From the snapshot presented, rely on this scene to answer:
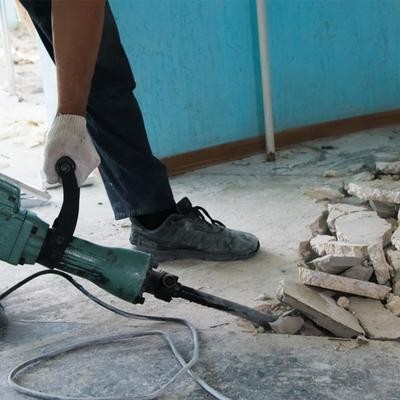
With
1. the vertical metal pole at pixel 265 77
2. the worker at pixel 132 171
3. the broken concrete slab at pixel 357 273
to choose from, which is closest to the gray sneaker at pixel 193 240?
the worker at pixel 132 171

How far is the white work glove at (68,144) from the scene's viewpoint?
111 cm

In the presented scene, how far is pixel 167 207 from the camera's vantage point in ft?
5.61

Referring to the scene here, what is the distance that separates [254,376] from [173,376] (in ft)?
0.47

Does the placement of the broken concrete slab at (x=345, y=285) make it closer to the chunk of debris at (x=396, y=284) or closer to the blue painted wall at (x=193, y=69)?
the chunk of debris at (x=396, y=284)

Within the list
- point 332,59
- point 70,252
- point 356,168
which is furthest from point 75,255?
point 332,59

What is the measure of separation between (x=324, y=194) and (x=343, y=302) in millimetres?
762

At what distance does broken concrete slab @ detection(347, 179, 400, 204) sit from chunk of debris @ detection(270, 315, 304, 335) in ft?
2.07

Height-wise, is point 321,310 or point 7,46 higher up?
point 7,46

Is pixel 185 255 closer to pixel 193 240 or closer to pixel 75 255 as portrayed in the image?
pixel 193 240

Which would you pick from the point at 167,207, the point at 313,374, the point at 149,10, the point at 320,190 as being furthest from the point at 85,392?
the point at 149,10

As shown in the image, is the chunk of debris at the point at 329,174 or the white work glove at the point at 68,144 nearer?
the white work glove at the point at 68,144

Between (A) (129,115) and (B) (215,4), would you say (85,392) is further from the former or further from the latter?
(B) (215,4)

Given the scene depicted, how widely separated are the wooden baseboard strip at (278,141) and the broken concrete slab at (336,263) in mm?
1175

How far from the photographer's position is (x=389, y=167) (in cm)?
220
